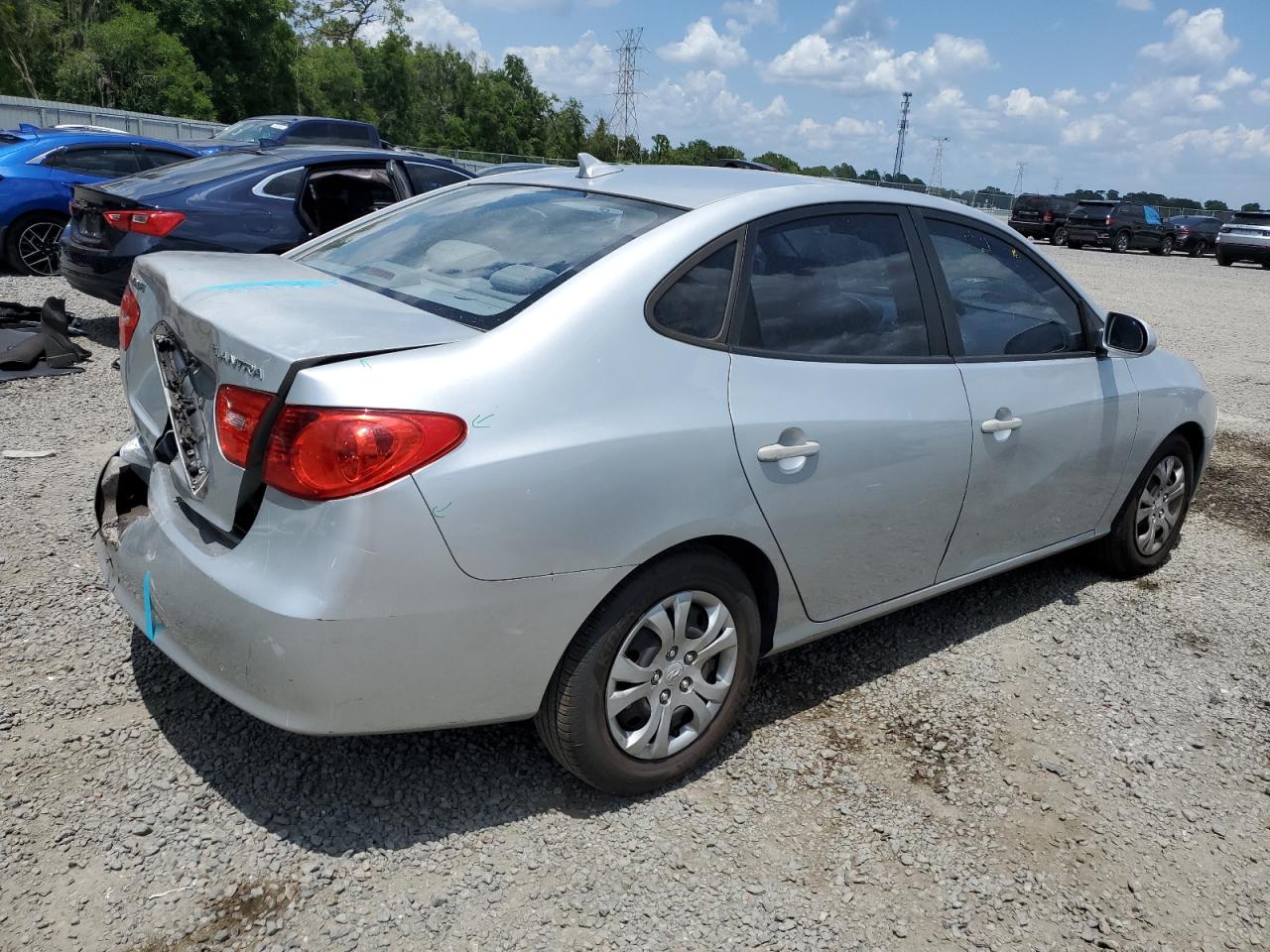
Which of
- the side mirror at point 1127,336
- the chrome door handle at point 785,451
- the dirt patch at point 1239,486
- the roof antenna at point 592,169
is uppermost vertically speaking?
the roof antenna at point 592,169

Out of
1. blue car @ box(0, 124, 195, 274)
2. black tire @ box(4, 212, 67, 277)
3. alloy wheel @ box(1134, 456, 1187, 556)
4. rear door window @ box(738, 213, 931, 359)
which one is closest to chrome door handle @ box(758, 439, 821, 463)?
rear door window @ box(738, 213, 931, 359)

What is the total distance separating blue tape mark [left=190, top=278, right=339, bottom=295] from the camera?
110 inches

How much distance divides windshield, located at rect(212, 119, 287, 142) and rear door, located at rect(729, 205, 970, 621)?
57.7 ft

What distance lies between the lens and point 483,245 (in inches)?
124

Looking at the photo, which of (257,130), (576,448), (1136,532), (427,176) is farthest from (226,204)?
(257,130)

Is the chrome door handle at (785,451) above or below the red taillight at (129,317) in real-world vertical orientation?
below

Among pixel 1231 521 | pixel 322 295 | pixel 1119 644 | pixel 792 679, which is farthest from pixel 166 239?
pixel 1231 521

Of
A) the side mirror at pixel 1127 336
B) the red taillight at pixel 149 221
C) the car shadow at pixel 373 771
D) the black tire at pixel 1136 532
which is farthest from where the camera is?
the red taillight at pixel 149 221

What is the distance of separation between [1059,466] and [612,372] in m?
2.15

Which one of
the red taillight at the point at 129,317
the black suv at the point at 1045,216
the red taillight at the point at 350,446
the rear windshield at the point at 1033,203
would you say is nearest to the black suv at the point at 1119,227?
the black suv at the point at 1045,216

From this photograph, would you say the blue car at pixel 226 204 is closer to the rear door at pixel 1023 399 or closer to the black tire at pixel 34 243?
the black tire at pixel 34 243

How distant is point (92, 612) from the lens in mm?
3674

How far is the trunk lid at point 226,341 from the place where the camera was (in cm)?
236

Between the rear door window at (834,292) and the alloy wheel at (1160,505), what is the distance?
1.89 m
